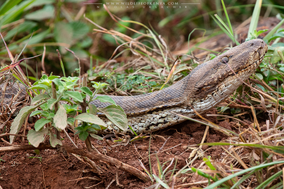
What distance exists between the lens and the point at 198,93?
3.05 m

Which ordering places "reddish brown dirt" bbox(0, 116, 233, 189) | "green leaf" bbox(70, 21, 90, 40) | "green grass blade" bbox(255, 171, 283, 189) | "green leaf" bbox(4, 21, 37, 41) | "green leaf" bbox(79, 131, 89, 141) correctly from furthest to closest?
1. "green leaf" bbox(70, 21, 90, 40)
2. "green leaf" bbox(4, 21, 37, 41)
3. "reddish brown dirt" bbox(0, 116, 233, 189)
4. "green leaf" bbox(79, 131, 89, 141)
5. "green grass blade" bbox(255, 171, 283, 189)

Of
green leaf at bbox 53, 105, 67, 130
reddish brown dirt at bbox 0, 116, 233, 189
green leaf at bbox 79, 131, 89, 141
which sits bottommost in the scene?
reddish brown dirt at bbox 0, 116, 233, 189

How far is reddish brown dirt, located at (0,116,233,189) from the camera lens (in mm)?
2258

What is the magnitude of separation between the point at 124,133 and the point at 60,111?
131 cm

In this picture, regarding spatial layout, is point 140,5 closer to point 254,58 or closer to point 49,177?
point 254,58

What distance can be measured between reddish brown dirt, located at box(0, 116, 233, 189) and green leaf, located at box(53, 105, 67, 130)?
A: 24.9 inches

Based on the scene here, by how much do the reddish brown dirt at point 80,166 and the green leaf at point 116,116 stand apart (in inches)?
16.6

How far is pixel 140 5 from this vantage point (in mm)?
7223

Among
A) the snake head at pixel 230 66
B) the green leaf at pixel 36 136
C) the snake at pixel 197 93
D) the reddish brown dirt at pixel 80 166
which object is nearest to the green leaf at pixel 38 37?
the snake at pixel 197 93

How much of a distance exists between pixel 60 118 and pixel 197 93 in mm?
1665

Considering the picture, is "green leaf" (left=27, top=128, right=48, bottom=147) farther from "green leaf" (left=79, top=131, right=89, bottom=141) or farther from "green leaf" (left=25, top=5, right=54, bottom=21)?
"green leaf" (left=25, top=5, right=54, bottom=21)

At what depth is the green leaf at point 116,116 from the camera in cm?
210

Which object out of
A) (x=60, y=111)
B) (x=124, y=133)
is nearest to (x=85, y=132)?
(x=60, y=111)

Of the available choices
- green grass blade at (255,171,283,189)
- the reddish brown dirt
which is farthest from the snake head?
green grass blade at (255,171,283,189)
